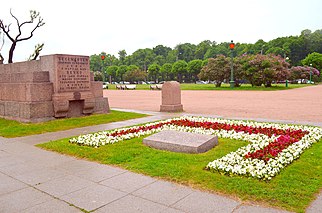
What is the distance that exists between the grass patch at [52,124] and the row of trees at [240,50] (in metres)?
53.9

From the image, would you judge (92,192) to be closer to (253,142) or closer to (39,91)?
(253,142)

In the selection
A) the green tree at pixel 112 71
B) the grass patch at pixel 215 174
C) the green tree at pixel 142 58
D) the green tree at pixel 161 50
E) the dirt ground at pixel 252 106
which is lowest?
the grass patch at pixel 215 174

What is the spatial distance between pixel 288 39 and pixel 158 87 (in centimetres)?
6057

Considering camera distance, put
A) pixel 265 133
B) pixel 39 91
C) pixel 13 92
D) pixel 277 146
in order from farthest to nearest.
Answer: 1. pixel 13 92
2. pixel 39 91
3. pixel 265 133
4. pixel 277 146

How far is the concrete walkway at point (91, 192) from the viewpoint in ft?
11.7

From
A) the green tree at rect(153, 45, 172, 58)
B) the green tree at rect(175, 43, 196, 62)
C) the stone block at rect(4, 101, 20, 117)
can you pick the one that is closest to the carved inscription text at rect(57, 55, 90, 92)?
the stone block at rect(4, 101, 20, 117)

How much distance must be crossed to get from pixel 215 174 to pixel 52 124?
7123mm

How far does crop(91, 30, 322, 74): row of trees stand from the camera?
277 feet

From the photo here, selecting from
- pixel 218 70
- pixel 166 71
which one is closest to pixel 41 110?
pixel 218 70

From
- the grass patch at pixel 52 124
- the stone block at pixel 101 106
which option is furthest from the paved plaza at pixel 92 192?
the stone block at pixel 101 106

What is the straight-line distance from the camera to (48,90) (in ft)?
34.7

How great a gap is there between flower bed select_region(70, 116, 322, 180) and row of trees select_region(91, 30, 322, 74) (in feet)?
189

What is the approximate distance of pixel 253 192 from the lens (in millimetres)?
3887

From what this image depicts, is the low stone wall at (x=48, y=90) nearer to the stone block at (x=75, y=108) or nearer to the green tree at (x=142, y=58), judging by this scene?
the stone block at (x=75, y=108)
